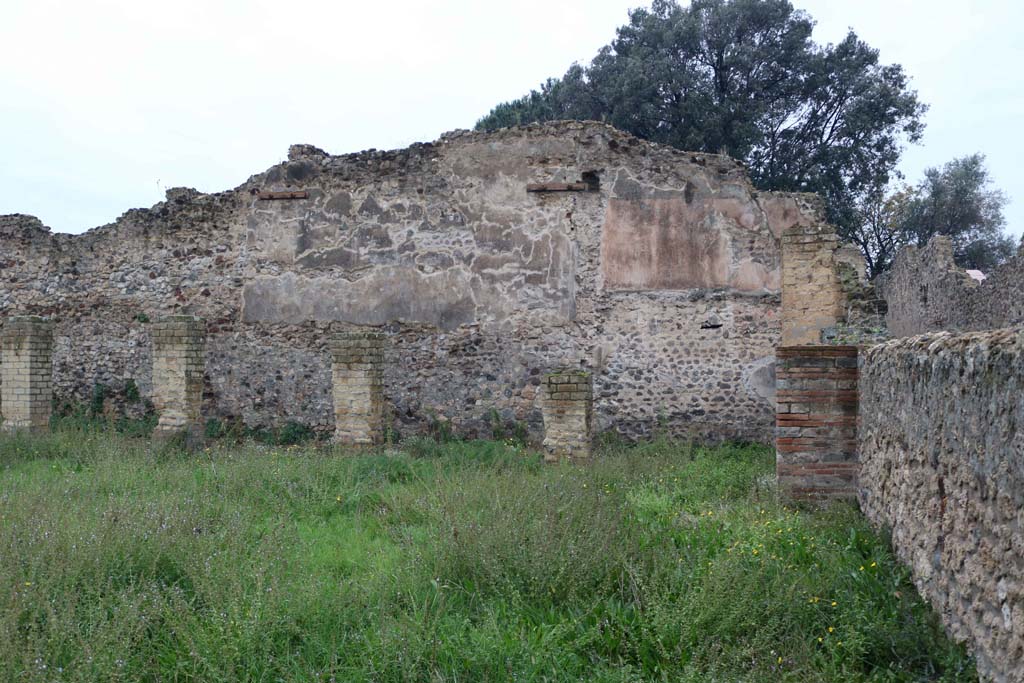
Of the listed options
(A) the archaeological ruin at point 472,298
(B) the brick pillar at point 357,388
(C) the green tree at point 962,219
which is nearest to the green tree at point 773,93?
(C) the green tree at point 962,219

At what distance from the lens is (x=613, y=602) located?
4250 mm

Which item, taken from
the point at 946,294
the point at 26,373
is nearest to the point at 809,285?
the point at 946,294

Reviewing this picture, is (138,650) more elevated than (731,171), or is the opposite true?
(731,171)

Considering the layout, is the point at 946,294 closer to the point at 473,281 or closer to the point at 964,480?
the point at 473,281

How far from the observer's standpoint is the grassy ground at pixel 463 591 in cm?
364

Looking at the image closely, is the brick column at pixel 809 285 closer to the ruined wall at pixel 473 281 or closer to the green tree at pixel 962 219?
the ruined wall at pixel 473 281

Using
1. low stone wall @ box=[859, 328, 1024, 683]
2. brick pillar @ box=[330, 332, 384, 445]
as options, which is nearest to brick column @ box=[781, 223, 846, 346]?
brick pillar @ box=[330, 332, 384, 445]

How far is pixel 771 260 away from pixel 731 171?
4.11 ft

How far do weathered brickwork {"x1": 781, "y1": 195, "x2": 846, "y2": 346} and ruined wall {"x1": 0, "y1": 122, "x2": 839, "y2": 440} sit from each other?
170 mm

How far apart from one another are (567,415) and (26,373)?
720 centimetres

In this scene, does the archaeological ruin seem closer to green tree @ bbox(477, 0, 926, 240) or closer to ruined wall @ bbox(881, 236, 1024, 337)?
ruined wall @ bbox(881, 236, 1024, 337)

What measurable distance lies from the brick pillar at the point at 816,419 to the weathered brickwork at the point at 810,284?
15.7ft

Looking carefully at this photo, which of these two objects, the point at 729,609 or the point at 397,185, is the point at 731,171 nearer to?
the point at 397,185

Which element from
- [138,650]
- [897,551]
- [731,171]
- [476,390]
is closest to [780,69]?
[731,171]
